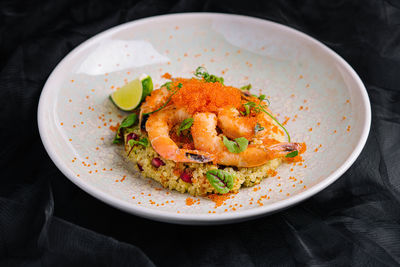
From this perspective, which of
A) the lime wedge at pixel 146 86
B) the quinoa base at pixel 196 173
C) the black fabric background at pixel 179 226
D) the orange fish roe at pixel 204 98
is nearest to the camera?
the black fabric background at pixel 179 226

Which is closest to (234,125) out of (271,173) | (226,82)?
(271,173)

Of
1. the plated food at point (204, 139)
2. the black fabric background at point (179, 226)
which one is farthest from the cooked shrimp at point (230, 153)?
the black fabric background at point (179, 226)

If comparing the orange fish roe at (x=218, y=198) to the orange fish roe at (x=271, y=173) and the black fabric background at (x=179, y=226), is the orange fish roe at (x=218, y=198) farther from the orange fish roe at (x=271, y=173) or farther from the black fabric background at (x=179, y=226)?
the orange fish roe at (x=271, y=173)

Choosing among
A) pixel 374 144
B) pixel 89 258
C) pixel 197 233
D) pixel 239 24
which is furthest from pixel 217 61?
pixel 89 258

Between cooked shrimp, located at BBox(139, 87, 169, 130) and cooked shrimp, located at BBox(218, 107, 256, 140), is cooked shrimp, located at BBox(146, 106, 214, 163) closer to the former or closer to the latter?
cooked shrimp, located at BBox(139, 87, 169, 130)

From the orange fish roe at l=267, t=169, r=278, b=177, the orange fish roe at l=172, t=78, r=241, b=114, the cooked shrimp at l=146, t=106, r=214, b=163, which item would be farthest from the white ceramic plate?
the orange fish roe at l=172, t=78, r=241, b=114

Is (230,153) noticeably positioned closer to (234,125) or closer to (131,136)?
(234,125)
